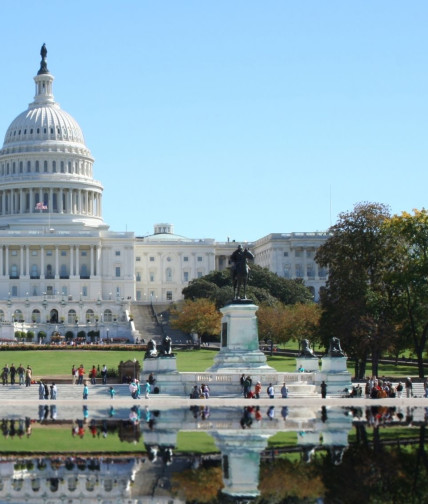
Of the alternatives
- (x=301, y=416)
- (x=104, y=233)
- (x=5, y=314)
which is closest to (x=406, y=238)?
(x=301, y=416)

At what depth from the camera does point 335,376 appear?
62.9 meters

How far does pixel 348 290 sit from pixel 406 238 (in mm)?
6490

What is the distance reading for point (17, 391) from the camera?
64.7m

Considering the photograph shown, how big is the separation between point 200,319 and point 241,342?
61.4m

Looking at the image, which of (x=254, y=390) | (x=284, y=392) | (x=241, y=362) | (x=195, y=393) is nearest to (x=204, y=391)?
(x=195, y=393)

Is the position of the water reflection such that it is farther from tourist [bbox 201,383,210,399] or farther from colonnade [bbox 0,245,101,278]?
colonnade [bbox 0,245,101,278]

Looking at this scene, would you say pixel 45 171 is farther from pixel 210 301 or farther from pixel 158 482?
pixel 158 482

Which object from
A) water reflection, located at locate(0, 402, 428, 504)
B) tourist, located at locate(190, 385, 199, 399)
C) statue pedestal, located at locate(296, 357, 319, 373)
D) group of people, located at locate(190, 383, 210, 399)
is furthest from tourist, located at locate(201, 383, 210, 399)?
statue pedestal, located at locate(296, 357, 319, 373)

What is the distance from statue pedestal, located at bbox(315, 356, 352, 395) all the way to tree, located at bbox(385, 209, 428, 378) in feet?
40.2

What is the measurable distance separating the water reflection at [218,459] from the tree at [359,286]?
103 feet

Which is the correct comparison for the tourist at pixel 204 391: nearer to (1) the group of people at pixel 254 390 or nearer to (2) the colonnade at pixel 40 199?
(1) the group of people at pixel 254 390

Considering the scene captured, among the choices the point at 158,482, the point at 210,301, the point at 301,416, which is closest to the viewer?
the point at 158,482

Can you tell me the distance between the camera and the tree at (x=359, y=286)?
77.9 m

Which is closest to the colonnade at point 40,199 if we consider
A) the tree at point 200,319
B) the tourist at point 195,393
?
the tree at point 200,319
